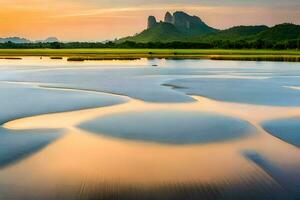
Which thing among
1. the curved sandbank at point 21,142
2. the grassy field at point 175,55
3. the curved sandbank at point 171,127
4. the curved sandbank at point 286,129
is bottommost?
the grassy field at point 175,55

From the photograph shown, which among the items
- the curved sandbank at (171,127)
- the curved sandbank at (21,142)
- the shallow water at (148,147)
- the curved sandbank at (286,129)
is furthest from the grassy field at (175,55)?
the curved sandbank at (21,142)

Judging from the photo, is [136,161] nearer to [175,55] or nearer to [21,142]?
[21,142]

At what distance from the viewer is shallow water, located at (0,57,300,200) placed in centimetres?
981

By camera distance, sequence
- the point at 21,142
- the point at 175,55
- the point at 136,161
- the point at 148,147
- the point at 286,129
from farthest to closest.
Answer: the point at 175,55 → the point at 286,129 → the point at 21,142 → the point at 148,147 → the point at 136,161

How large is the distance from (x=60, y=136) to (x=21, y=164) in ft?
11.8

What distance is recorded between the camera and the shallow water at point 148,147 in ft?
32.2

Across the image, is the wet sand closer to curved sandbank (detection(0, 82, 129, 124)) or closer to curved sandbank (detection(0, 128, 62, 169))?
curved sandbank (detection(0, 128, 62, 169))

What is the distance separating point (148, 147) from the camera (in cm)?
1366

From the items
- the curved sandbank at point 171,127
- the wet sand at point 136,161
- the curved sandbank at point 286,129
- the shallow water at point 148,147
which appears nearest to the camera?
the shallow water at point 148,147

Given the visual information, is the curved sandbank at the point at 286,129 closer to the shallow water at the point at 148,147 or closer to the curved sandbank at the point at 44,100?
the shallow water at the point at 148,147

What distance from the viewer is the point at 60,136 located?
→ 15.2 meters

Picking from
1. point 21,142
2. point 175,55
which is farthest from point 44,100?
point 175,55

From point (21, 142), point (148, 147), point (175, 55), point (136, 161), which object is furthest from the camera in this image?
point (175, 55)

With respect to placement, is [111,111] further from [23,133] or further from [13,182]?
[13,182]
